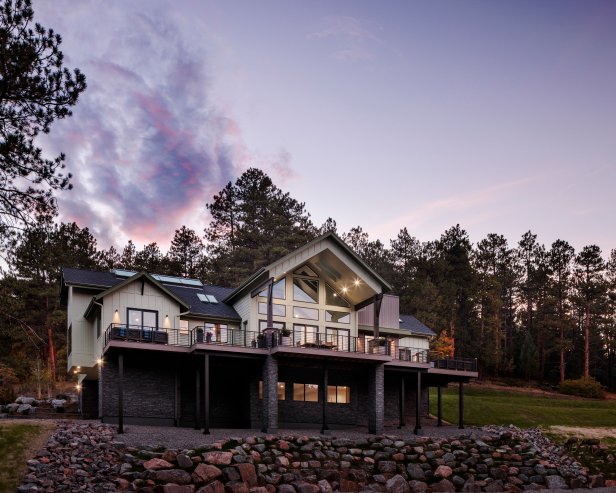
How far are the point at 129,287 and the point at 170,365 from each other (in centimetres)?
436

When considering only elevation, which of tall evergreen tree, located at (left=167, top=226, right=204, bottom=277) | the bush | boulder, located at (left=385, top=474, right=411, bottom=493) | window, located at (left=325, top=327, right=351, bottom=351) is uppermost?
tall evergreen tree, located at (left=167, top=226, right=204, bottom=277)

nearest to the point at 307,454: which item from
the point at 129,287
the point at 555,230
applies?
the point at 129,287

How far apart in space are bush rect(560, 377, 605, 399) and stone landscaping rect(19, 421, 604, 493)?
28.1 metres

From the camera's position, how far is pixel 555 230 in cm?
7456

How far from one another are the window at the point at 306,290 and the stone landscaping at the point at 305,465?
8440 millimetres

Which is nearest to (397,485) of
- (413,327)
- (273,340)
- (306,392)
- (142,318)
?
(273,340)

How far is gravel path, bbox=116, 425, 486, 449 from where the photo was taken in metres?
23.4

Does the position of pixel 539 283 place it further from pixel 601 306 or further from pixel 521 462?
pixel 521 462

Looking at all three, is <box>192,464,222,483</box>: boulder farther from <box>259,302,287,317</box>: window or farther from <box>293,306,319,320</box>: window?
<box>293,306,319,320</box>: window

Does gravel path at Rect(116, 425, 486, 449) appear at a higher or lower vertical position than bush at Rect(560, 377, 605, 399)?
higher

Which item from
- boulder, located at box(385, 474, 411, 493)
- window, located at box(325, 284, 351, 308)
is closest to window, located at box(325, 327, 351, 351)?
window, located at box(325, 284, 351, 308)

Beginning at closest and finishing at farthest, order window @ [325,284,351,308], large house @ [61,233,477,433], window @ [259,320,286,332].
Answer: large house @ [61,233,477,433] → window @ [259,320,286,332] → window @ [325,284,351,308]

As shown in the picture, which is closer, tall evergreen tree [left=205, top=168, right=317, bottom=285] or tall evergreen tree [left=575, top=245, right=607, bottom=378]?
tall evergreen tree [left=205, top=168, right=317, bottom=285]

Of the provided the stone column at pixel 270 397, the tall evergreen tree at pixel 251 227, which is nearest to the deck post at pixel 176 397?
the stone column at pixel 270 397
